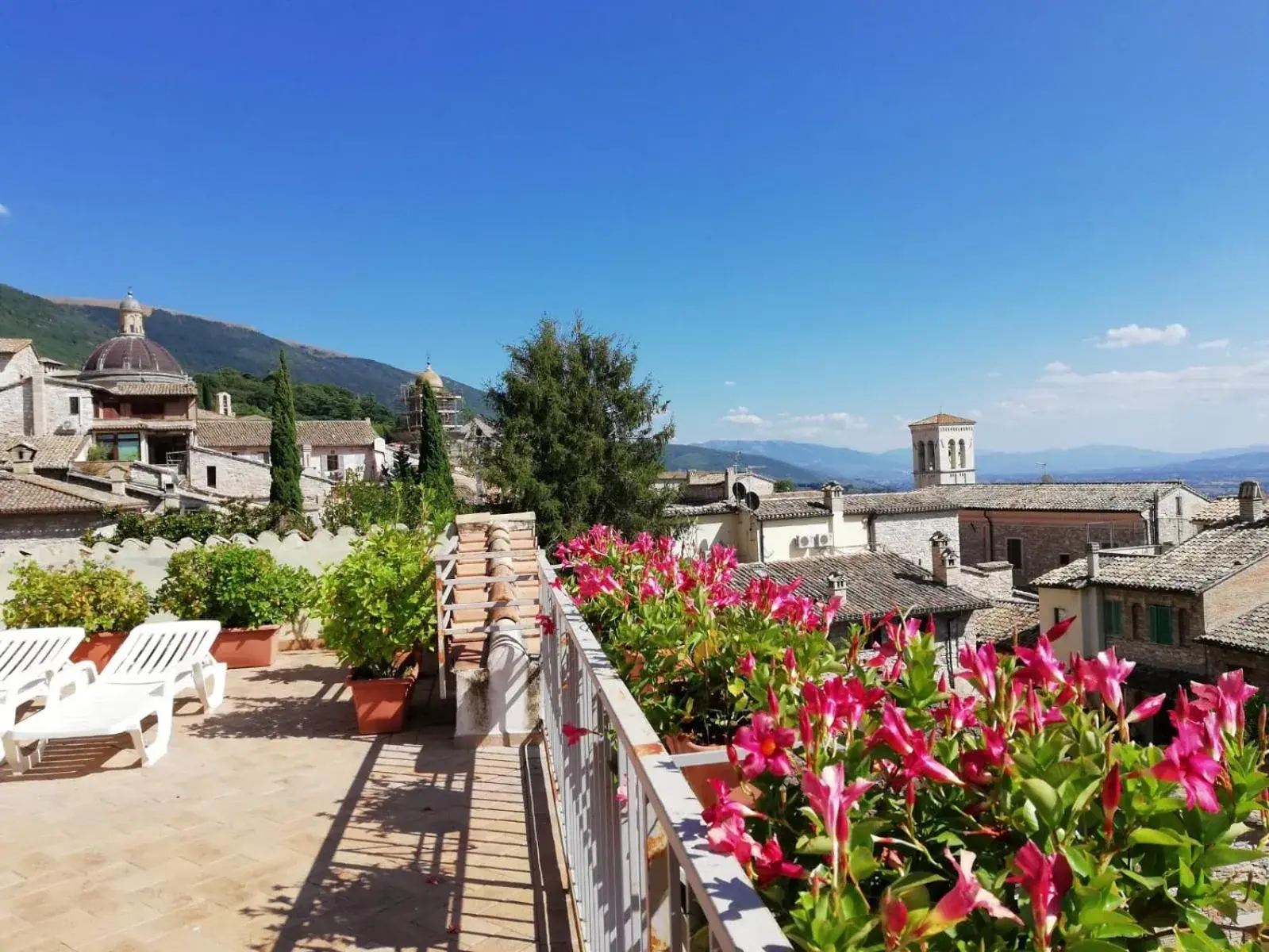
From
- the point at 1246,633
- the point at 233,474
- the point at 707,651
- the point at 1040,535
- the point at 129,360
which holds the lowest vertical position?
the point at 1246,633

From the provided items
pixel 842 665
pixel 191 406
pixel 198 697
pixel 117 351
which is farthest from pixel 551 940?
pixel 117 351

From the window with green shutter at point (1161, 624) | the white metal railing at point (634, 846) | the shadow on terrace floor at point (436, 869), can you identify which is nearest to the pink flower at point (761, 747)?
the white metal railing at point (634, 846)

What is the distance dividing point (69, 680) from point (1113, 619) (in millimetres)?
26179

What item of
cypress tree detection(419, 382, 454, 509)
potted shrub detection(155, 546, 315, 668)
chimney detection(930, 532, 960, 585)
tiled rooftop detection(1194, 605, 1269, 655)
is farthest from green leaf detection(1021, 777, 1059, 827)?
cypress tree detection(419, 382, 454, 509)

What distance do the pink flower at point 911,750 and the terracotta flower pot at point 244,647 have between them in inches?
324

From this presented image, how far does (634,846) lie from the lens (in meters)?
1.40

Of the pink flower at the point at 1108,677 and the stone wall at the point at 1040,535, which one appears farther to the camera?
the stone wall at the point at 1040,535

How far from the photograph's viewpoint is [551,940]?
2656 mm

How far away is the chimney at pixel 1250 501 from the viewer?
82.2 feet

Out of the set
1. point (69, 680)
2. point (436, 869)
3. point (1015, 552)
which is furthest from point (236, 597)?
point (1015, 552)

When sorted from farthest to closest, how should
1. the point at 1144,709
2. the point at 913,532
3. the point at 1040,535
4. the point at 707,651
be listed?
1. the point at 1040,535
2. the point at 913,532
3. the point at 707,651
4. the point at 1144,709

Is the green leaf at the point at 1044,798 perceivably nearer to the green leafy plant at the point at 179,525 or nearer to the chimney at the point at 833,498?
the green leafy plant at the point at 179,525

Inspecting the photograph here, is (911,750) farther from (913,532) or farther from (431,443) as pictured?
(431,443)

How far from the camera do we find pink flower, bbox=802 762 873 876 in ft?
2.81
